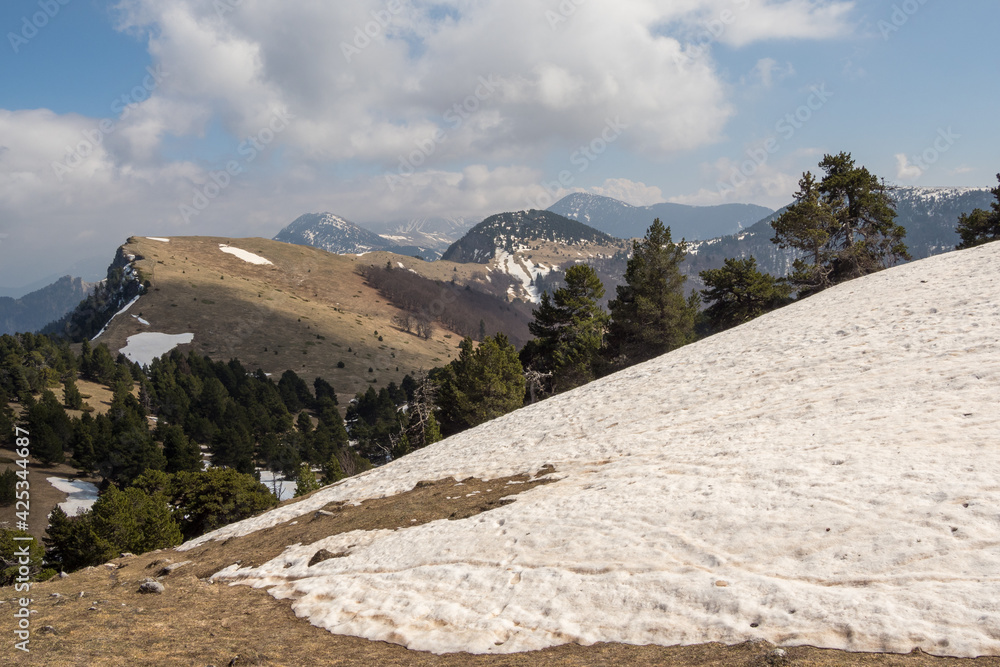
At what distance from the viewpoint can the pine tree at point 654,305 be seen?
3959cm

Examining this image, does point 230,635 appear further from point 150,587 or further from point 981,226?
point 981,226

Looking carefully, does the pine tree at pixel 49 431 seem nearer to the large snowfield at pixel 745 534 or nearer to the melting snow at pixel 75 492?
the melting snow at pixel 75 492

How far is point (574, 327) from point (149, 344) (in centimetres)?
Result: 13660

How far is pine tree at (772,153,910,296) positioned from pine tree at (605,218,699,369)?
793 cm

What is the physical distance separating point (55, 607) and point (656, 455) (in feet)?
44.4

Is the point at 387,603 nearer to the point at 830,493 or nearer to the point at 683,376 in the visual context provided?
the point at 830,493

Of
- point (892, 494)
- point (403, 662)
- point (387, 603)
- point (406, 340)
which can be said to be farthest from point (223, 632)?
point (406, 340)

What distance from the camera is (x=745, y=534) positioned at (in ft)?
28.8

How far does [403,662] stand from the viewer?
24.6 feet

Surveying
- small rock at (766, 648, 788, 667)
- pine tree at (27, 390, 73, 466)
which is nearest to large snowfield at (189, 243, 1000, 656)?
small rock at (766, 648, 788, 667)

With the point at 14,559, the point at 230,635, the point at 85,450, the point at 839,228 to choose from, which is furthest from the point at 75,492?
the point at 839,228

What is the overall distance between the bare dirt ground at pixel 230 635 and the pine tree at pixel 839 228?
33629mm

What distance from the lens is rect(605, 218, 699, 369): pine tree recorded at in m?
39.6

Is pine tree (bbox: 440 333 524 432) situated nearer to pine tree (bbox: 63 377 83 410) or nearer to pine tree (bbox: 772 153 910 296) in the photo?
pine tree (bbox: 772 153 910 296)
